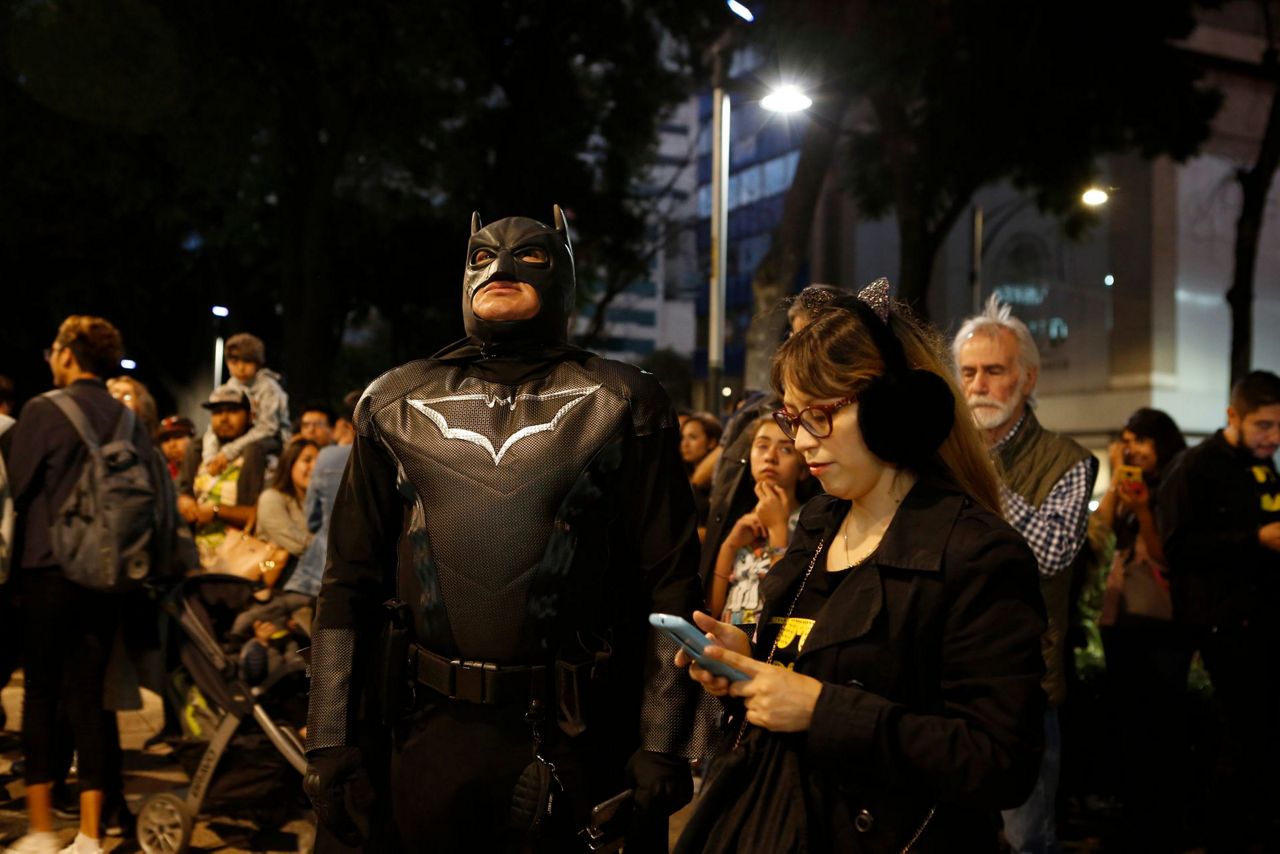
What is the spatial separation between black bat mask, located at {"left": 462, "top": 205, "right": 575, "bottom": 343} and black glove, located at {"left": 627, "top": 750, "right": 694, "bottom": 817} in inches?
46.2

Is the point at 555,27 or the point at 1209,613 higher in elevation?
the point at 555,27

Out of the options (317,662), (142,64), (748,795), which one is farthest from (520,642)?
(142,64)

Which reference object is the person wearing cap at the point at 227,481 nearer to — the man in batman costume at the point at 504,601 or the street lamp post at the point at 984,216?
the man in batman costume at the point at 504,601

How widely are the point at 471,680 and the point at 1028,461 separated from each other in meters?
2.07

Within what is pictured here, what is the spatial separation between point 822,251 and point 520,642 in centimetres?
3455

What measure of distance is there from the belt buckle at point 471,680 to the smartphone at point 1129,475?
394 centimetres

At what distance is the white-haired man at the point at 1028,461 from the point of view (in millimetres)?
3959

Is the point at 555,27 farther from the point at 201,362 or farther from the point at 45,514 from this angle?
the point at 45,514

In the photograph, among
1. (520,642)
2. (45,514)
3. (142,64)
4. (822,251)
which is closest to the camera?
(520,642)

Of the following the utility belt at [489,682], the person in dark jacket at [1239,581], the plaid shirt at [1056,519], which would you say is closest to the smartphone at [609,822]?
the utility belt at [489,682]

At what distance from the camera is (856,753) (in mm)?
A: 2135

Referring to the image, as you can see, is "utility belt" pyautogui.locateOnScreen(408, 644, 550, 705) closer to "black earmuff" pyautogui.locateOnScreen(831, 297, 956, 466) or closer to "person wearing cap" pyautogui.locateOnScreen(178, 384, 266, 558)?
"black earmuff" pyautogui.locateOnScreen(831, 297, 956, 466)

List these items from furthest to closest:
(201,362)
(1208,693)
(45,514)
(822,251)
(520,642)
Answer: (822,251) → (201,362) → (1208,693) → (45,514) → (520,642)

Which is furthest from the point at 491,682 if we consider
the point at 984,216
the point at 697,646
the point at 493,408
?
the point at 984,216
